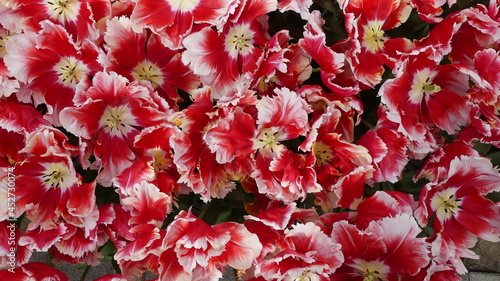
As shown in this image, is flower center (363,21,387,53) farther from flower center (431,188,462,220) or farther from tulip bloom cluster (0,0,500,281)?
flower center (431,188,462,220)

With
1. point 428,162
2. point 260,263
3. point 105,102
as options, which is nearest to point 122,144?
point 105,102

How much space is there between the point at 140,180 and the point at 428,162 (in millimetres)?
256

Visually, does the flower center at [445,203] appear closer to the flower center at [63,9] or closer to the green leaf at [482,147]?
the green leaf at [482,147]

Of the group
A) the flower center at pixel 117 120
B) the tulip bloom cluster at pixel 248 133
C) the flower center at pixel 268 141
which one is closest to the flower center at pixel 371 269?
the tulip bloom cluster at pixel 248 133

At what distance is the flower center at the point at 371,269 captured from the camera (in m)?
0.52

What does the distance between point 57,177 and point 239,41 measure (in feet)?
0.69

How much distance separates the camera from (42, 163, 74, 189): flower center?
1.73 ft

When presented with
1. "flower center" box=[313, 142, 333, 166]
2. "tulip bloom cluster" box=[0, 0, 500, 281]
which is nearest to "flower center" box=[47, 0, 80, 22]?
"tulip bloom cluster" box=[0, 0, 500, 281]

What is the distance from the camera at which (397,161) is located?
0.51 meters

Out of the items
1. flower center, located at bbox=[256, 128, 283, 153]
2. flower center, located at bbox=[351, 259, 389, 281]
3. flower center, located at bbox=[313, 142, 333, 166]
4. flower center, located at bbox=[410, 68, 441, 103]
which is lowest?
flower center, located at bbox=[351, 259, 389, 281]

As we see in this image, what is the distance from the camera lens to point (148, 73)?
538 millimetres

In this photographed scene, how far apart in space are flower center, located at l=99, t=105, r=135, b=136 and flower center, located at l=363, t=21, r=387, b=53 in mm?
221

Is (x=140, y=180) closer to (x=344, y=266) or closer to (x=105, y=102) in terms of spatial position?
(x=105, y=102)

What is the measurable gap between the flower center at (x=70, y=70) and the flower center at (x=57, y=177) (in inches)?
3.0
